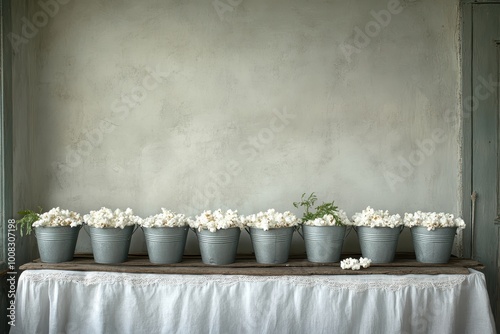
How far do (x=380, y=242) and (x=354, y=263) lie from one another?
0.90 feet

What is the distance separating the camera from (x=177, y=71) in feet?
11.8

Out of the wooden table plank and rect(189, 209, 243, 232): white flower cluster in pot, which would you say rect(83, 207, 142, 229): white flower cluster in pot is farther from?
rect(189, 209, 243, 232): white flower cluster in pot

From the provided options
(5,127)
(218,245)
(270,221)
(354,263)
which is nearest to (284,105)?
(270,221)

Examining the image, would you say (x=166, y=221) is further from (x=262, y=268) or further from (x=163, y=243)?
(x=262, y=268)

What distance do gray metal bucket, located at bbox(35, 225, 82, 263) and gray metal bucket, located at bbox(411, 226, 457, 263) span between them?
2.56m

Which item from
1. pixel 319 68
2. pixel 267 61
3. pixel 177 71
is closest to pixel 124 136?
pixel 177 71

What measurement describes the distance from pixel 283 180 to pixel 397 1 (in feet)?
5.69

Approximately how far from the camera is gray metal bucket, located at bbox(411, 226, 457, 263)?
3152mm

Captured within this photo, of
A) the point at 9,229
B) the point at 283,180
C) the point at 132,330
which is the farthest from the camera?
the point at 283,180

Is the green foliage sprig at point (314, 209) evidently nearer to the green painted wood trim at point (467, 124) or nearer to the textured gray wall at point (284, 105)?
the textured gray wall at point (284, 105)

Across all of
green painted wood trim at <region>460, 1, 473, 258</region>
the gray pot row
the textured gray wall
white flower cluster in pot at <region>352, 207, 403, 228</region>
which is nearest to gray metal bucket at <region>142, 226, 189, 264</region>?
the gray pot row

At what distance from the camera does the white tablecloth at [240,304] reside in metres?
2.93

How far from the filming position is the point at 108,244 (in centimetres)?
314

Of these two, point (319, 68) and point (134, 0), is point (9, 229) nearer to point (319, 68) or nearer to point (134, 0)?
point (134, 0)
